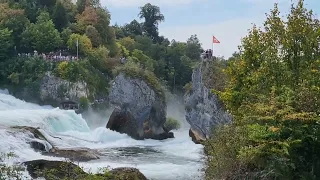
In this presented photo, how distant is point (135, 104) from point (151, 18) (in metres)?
32.4

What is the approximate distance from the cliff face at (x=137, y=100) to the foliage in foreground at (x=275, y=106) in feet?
58.8

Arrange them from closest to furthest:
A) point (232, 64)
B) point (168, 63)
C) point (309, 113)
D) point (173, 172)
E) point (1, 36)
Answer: point (309, 113), point (232, 64), point (173, 172), point (1, 36), point (168, 63)

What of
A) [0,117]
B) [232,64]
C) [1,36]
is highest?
[1,36]

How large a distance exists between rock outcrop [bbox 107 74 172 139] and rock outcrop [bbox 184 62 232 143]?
105 inches

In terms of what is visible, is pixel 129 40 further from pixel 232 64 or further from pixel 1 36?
pixel 232 64

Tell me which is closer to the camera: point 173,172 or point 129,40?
point 173,172

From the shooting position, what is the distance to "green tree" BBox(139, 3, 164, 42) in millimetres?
63875

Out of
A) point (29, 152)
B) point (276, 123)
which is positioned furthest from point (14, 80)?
point (276, 123)

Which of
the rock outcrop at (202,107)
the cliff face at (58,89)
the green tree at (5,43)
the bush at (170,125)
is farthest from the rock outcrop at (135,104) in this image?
the green tree at (5,43)

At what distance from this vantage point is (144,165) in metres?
21.9

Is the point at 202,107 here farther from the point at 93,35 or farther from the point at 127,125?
the point at 93,35

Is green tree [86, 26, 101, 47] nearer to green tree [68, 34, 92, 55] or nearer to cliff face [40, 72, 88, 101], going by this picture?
green tree [68, 34, 92, 55]

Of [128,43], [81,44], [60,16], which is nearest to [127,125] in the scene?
[81,44]

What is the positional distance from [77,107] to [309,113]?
1191 inches
